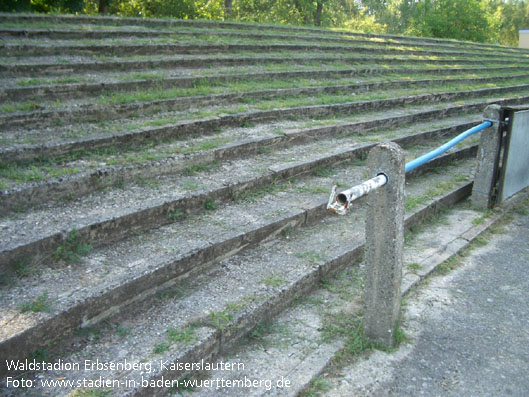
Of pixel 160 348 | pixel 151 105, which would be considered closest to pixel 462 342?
pixel 160 348

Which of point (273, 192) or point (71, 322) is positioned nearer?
point (71, 322)

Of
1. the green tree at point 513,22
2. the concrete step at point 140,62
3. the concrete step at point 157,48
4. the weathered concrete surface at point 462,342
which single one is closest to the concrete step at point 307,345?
the weathered concrete surface at point 462,342

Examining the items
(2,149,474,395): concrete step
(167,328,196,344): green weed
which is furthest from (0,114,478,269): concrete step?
(167,328,196,344): green weed

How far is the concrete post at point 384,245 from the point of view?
8.59 ft

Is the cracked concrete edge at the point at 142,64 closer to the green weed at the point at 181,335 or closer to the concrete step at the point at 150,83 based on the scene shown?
the concrete step at the point at 150,83

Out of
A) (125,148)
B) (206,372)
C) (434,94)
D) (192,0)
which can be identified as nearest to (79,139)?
(125,148)

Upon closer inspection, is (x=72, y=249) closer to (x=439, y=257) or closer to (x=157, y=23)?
(x=439, y=257)

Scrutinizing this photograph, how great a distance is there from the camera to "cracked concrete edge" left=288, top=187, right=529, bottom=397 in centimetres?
258

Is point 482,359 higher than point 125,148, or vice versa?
point 125,148

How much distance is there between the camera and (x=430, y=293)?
3.53 meters

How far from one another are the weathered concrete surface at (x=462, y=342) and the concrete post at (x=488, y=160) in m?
A: 1.11

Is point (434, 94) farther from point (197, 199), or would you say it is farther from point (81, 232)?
point (81, 232)

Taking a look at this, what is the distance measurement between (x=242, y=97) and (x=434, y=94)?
14.6 ft

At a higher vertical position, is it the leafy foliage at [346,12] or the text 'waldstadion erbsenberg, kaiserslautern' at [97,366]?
the leafy foliage at [346,12]
